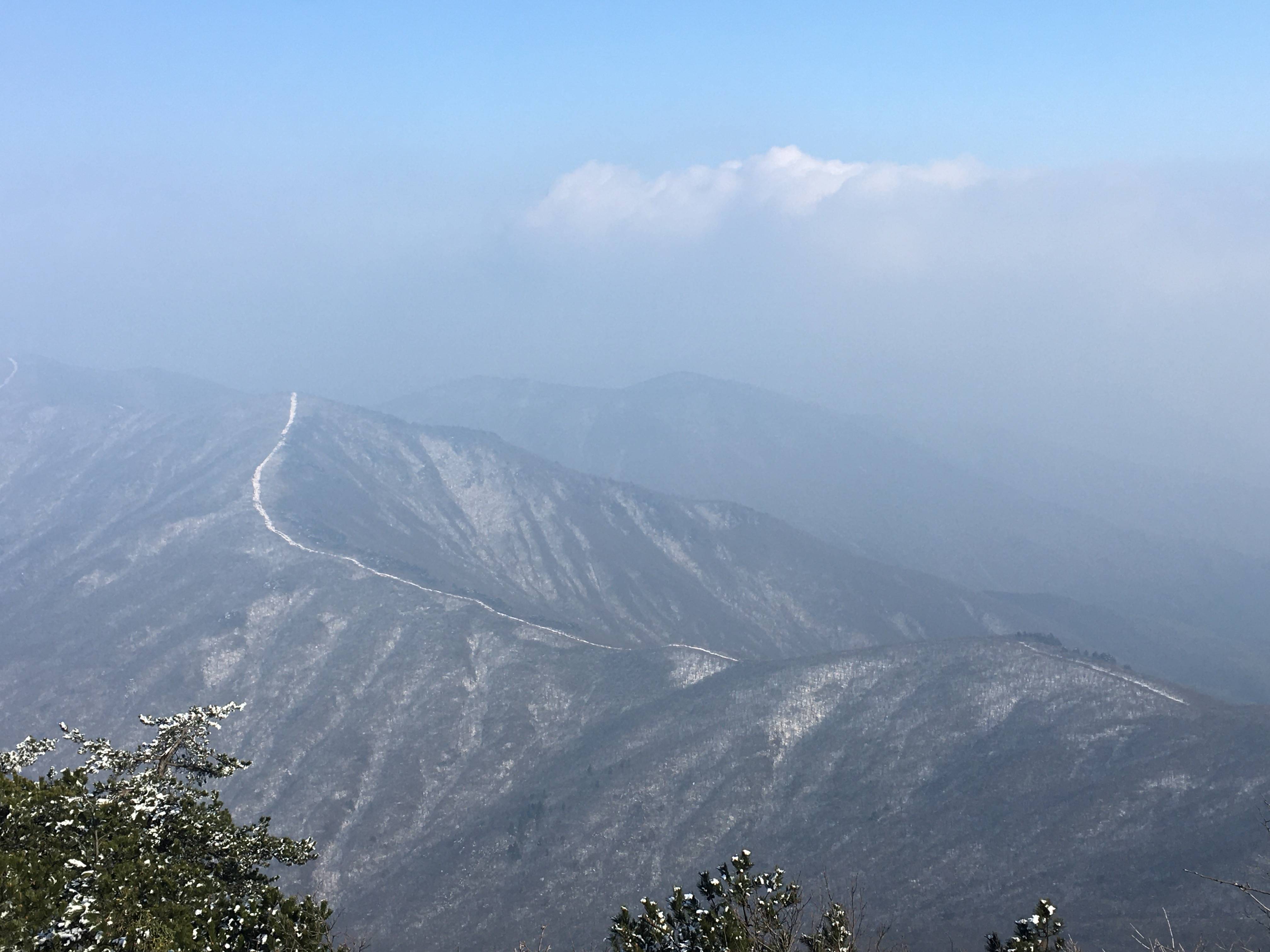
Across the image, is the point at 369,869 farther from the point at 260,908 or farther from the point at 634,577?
the point at 634,577

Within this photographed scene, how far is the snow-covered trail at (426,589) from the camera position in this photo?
13150 cm

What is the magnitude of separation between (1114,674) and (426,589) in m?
99.5

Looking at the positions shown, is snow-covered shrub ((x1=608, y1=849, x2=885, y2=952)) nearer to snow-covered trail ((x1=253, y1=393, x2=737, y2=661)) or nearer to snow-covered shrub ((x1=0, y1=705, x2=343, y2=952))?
snow-covered shrub ((x1=0, y1=705, x2=343, y2=952))

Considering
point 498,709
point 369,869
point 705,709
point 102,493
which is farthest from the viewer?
point 102,493

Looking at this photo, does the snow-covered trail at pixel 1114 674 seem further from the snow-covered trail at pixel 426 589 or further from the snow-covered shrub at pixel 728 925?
the snow-covered shrub at pixel 728 925

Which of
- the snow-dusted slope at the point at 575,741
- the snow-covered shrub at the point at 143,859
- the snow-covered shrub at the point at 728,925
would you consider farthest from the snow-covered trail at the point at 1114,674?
the snow-covered shrub at the point at 143,859

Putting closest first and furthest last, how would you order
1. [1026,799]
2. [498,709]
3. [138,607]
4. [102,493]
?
[1026,799], [498,709], [138,607], [102,493]

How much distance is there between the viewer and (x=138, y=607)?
142 meters

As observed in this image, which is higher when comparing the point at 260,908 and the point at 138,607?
the point at 260,908

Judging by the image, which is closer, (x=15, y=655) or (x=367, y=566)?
(x=15, y=655)

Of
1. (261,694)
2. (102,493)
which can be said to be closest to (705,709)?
(261,694)

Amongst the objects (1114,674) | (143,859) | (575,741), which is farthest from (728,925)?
(1114,674)

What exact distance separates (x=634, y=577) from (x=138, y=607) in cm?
9828

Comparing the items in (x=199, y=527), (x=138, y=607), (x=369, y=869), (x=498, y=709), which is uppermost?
(x=199, y=527)
